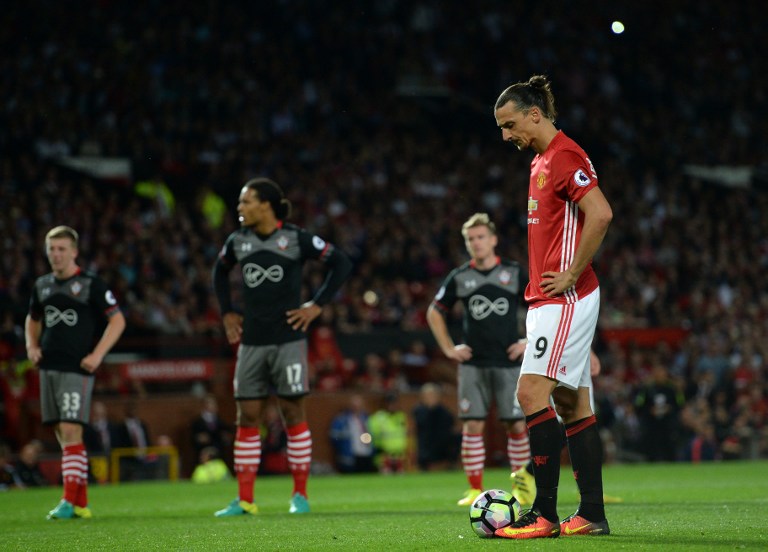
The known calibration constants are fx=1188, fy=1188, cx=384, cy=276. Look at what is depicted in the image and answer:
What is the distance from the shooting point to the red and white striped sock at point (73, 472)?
31.4ft

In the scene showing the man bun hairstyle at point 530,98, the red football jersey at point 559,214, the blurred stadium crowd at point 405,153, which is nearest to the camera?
the red football jersey at point 559,214

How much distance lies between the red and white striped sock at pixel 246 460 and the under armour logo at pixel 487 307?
250cm

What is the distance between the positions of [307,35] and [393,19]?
10.1ft

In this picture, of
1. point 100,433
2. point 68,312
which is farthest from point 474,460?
point 100,433

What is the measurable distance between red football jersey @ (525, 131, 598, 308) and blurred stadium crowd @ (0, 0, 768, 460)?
12598 mm

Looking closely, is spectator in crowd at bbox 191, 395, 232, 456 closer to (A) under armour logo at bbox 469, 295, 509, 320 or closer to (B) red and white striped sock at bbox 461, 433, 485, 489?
(B) red and white striped sock at bbox 461, 433, 485, 489

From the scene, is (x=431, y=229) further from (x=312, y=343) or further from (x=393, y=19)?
(x=393, y=19)

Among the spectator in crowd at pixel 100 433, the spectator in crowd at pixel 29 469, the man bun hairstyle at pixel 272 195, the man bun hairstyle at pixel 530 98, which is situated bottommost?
the spectator in crowd at pixel 29 469

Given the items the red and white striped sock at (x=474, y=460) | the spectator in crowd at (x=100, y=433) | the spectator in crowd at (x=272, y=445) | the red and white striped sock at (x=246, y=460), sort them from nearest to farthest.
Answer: the red and white striped sock at (x=246, y=460)
the red and white striped sock at (x=474, y=460)
the spectator in crowd at (x=100, y=433)
the spectator in crowd at (x=272, y=445)

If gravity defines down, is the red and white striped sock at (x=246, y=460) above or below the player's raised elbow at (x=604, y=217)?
below

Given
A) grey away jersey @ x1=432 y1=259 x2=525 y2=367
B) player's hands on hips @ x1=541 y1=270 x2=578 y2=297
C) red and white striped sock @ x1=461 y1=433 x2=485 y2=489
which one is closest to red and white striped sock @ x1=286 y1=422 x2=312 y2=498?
red and white striped sock @ x1=461 y1=433 x2=485 y2=489

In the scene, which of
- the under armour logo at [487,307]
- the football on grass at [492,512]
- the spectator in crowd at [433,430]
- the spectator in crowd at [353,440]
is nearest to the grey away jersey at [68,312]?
the under armour logo at [487,307]

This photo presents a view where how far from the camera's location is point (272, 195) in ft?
32.0

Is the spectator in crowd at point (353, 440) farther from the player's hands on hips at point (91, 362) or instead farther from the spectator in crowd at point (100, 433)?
the player's hands on hips at point (91, 362)
